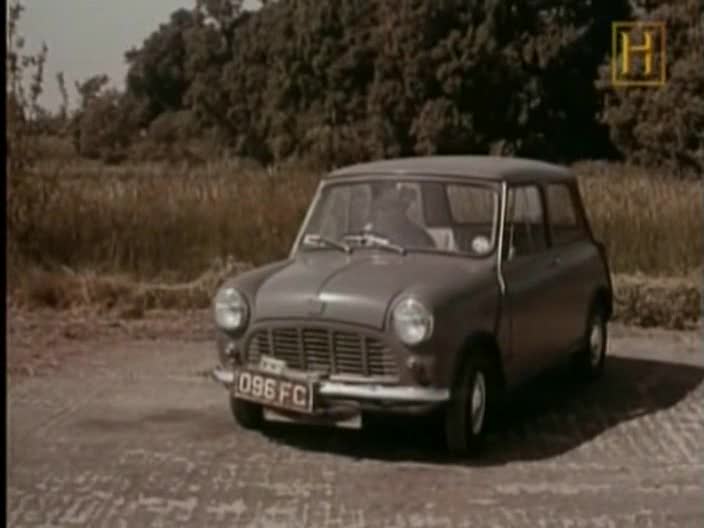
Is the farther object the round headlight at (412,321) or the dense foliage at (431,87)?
the dense foliage at (431,87)

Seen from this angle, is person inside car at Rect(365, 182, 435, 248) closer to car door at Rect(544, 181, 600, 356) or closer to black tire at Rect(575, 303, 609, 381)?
car door at Rect(544, 181, 600, 356)

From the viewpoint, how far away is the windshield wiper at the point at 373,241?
6.71m

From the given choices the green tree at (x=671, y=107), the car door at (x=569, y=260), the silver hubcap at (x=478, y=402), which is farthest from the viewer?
the green tree at (x=671, y=107)

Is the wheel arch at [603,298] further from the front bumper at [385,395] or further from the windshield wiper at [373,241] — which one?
the front bumper at [385,395]

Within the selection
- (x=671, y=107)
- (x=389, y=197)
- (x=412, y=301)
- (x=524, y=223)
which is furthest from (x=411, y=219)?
(x=671, y=107)

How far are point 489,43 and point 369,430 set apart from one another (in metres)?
25.0

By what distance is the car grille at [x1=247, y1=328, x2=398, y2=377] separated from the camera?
602cm

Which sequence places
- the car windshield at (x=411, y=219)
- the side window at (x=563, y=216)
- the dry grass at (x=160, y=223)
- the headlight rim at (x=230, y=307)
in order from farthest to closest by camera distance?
1. the dry grass at (x=160, y=223)
2. the side window at (x=563, y=216)
3. the car windshield at (x=411, y=219)
4. the headlight rim at (x=230, y=307)

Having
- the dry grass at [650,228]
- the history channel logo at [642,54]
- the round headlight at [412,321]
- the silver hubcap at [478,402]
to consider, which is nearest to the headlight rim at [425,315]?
the round headlight at [412,321]

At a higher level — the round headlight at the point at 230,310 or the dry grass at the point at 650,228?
the round headlight at the point at 230,310

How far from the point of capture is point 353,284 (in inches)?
242

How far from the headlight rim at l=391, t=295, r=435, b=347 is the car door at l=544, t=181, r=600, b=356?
1561mm

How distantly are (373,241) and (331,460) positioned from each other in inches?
50.5

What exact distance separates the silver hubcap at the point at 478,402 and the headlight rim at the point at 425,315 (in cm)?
51
